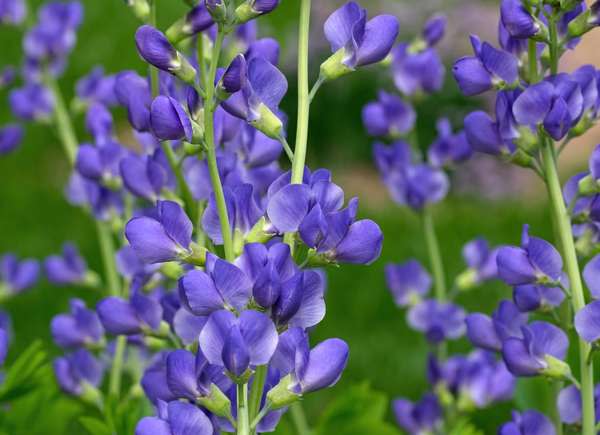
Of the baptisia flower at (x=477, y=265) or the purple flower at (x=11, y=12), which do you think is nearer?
the baptisia flower at (x=477, y=265)

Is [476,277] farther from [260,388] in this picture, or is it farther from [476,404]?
[260,388]

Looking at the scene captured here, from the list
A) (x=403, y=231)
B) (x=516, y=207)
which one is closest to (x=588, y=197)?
(x=403, y=231)

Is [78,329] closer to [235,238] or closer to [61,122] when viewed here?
[61,122]

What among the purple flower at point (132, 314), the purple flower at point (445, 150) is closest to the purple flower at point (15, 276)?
the purple flower at point (445, 150)

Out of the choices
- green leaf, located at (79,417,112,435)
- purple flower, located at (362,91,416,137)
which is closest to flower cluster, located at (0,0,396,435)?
green leaf, located at (79,417,112,435)

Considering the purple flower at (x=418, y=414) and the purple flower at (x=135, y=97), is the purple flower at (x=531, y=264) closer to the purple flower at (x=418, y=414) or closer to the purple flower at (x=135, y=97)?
the purple flower at (x=135, y=97)

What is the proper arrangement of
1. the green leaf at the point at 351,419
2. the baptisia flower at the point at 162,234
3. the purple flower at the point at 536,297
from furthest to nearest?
the green leaf at the point at 351,419 → the purple flower at the point at 536,297 → the baptisia flower at the point at 162,234

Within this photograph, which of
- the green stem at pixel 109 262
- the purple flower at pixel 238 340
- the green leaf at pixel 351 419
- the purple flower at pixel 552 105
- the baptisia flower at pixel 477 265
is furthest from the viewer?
the baptisia flower at pixel 477 265
